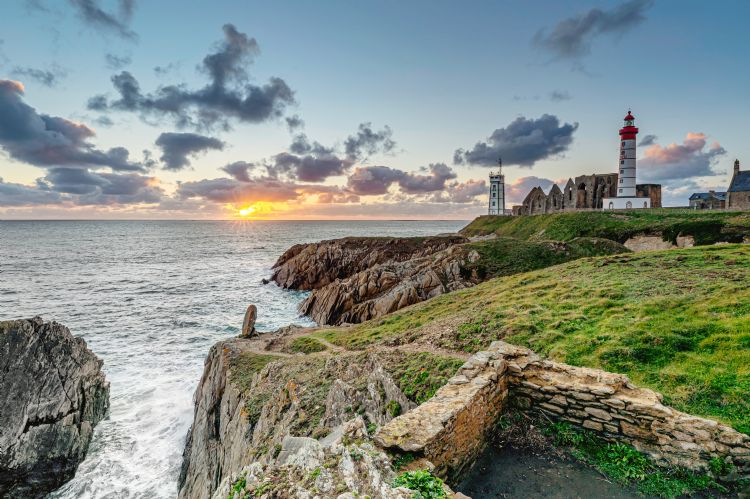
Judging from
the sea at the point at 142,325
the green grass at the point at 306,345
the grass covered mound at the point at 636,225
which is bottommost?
the sea at the point at 142,325

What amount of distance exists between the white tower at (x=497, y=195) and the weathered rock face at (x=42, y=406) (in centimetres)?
11603

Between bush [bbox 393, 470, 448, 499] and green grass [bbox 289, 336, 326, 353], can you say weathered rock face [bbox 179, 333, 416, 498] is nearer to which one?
green grass [bbox 289, 336, 326, 353]

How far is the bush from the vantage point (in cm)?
547

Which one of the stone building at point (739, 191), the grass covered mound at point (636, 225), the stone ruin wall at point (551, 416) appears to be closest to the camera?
the stone ruin wall at point (551, 416)

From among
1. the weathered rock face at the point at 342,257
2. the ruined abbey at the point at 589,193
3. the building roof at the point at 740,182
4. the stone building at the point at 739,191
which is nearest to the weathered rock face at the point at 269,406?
the weathered rock face at the point at 342,257

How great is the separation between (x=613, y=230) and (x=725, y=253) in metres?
32.1

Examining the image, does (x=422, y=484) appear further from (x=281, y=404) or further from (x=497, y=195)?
(x=497, y=195)

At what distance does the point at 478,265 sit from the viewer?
36.8m

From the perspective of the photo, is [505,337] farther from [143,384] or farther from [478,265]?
[143,384]

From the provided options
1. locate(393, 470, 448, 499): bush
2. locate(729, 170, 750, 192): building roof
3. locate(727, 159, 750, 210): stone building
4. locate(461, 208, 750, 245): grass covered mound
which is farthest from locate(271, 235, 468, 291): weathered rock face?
locate(393, 470, 448, 499): bush

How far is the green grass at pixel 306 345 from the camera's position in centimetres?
2312

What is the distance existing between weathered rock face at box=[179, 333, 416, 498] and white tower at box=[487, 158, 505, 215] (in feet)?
361

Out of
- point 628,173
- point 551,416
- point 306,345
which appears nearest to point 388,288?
point 306,345

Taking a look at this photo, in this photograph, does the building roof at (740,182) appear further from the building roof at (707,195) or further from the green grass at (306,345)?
the green grass at (306,345)
